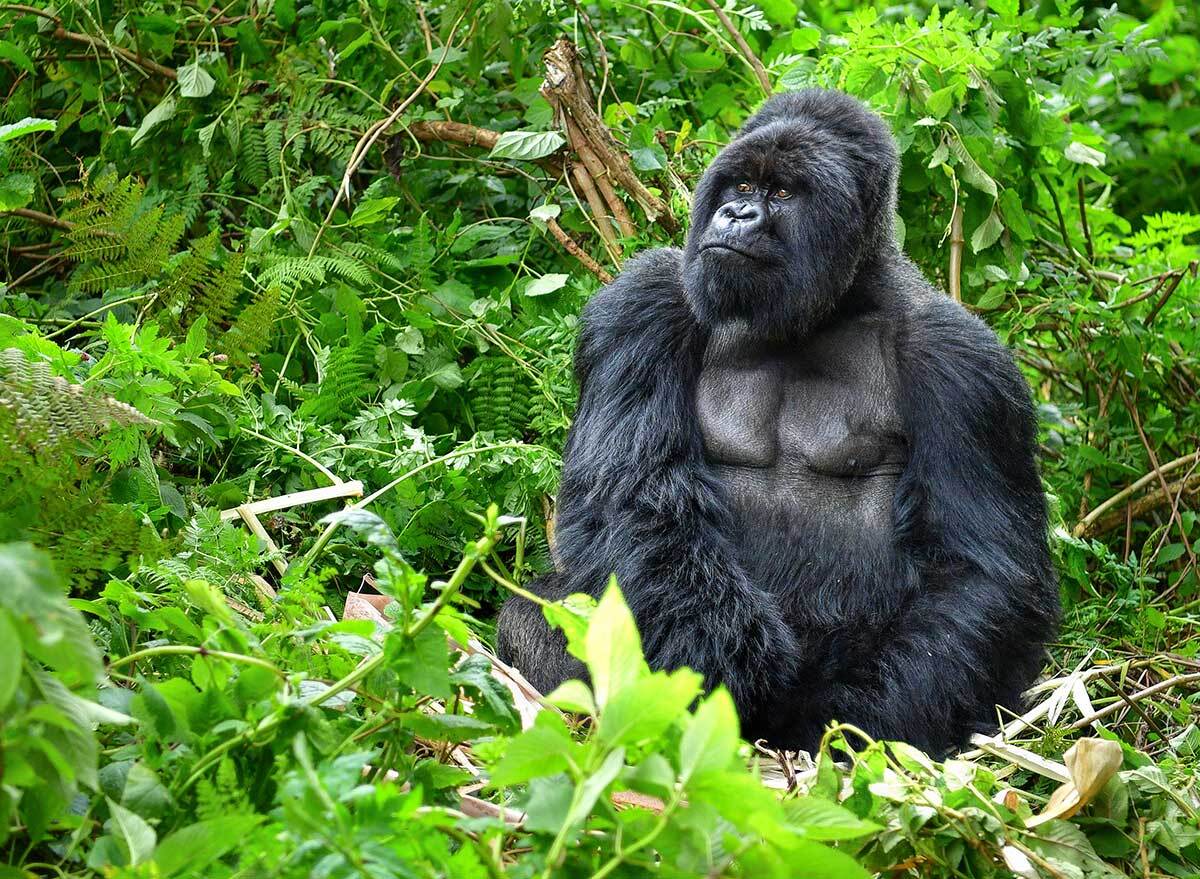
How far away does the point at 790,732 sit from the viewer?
336 cm

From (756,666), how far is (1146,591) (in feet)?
5.22

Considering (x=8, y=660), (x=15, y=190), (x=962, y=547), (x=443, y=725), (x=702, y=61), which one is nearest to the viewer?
(x=8, y=660)

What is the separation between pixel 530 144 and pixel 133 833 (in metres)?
3.07

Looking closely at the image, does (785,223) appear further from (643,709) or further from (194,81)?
(194,81)

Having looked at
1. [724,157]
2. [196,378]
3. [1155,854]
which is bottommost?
[1155,854]

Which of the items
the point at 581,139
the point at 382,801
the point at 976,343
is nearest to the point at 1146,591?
the point at 976,343

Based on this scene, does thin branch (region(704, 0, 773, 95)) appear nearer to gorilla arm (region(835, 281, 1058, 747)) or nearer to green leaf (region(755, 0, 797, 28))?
green leaf (region(755, 0, 797, 28))

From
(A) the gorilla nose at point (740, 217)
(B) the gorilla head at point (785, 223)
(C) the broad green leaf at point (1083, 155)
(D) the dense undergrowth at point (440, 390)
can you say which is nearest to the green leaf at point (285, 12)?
(D) the dense undergrowth at point (440, 390)

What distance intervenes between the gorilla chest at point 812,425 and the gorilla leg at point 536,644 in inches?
22.1

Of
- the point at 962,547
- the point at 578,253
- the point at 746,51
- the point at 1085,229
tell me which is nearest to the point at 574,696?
the point at 962,547

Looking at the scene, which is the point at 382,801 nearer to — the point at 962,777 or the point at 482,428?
the point at 962,777

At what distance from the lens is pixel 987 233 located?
452cm

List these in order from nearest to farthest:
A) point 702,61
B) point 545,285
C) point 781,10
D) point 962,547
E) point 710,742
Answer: point 710,742, point 962,547, point 545,285, point 781,10, point 702,61

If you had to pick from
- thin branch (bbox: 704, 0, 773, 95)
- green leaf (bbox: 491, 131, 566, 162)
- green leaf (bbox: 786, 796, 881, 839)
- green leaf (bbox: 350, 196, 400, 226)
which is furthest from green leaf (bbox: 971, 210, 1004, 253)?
green leaf (bbox: 786, 796, 881, 839)
